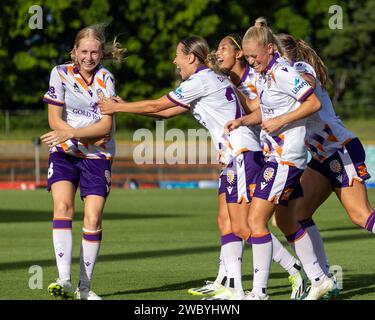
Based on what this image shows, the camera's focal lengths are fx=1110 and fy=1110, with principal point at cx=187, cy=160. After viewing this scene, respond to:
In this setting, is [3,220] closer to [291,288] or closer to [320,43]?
[291,288]

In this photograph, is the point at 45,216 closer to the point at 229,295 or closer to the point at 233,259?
the point at 233,259

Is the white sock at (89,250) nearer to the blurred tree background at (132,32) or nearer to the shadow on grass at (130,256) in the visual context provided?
the shadow on grass at (130,256)

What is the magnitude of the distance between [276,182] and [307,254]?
864 millimetres

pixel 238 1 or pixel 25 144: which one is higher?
pixel 238 1

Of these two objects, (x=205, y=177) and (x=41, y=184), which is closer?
(x=41, y=184)

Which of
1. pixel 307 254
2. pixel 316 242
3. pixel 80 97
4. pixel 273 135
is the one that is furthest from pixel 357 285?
pixel 80 97

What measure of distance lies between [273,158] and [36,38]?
4354 cm

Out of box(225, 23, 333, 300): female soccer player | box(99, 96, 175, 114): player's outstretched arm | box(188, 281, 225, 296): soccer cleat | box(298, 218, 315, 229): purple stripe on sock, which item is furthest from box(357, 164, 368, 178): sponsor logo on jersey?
box(99, 96, 175, 114): player's outstretched arm

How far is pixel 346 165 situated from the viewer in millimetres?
9305

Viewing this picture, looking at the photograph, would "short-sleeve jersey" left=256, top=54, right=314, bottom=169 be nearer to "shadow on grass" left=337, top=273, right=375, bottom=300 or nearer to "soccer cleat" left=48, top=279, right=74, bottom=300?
"shadow on grass" left=337, top=273, right=375, bottom=300

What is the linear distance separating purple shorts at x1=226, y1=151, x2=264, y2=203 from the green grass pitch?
91 cm

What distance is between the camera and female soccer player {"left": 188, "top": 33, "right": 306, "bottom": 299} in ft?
30.4

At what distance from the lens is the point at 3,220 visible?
1991 cm
